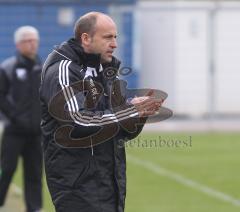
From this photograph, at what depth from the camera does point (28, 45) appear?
11367 millimetres

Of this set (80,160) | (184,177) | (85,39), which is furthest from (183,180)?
(85,39)

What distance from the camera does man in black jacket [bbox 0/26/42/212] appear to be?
1155 cm

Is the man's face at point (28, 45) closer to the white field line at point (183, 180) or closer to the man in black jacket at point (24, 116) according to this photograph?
the man in black jacket at point (24, 116)

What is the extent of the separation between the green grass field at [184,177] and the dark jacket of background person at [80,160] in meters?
2.31

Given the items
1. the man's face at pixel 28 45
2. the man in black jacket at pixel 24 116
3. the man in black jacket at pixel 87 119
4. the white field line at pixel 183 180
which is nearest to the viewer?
the man in black jacket at pixel 87 119

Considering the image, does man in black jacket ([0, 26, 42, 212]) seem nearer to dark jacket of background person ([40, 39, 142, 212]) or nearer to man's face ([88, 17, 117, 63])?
dark jacket of background person ([40, 39, 142, 212])

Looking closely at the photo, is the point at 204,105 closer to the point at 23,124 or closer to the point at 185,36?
the point at 185,36

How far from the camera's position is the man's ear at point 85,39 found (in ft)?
21.2

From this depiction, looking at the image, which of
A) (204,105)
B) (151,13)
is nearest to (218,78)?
(204,105)

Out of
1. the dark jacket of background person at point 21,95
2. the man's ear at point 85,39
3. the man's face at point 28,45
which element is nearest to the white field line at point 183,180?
the dark jacket of background person at point 21,95

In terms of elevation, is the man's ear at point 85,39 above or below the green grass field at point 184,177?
above

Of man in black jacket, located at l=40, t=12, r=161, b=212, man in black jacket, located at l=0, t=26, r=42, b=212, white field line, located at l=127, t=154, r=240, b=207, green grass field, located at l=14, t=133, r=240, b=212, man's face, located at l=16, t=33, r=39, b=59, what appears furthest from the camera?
white field line, located at l=127, t=154, r=240, b=207

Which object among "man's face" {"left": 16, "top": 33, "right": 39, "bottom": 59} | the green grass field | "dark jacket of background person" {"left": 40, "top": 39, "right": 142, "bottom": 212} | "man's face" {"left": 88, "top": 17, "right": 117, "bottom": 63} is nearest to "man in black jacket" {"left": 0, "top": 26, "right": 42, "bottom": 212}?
"man's face" {"left": 16, "top": 33, "right": 39, "bottom": 59}

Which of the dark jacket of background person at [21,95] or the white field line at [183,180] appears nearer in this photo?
the dark jacket of background person at [21,95]
